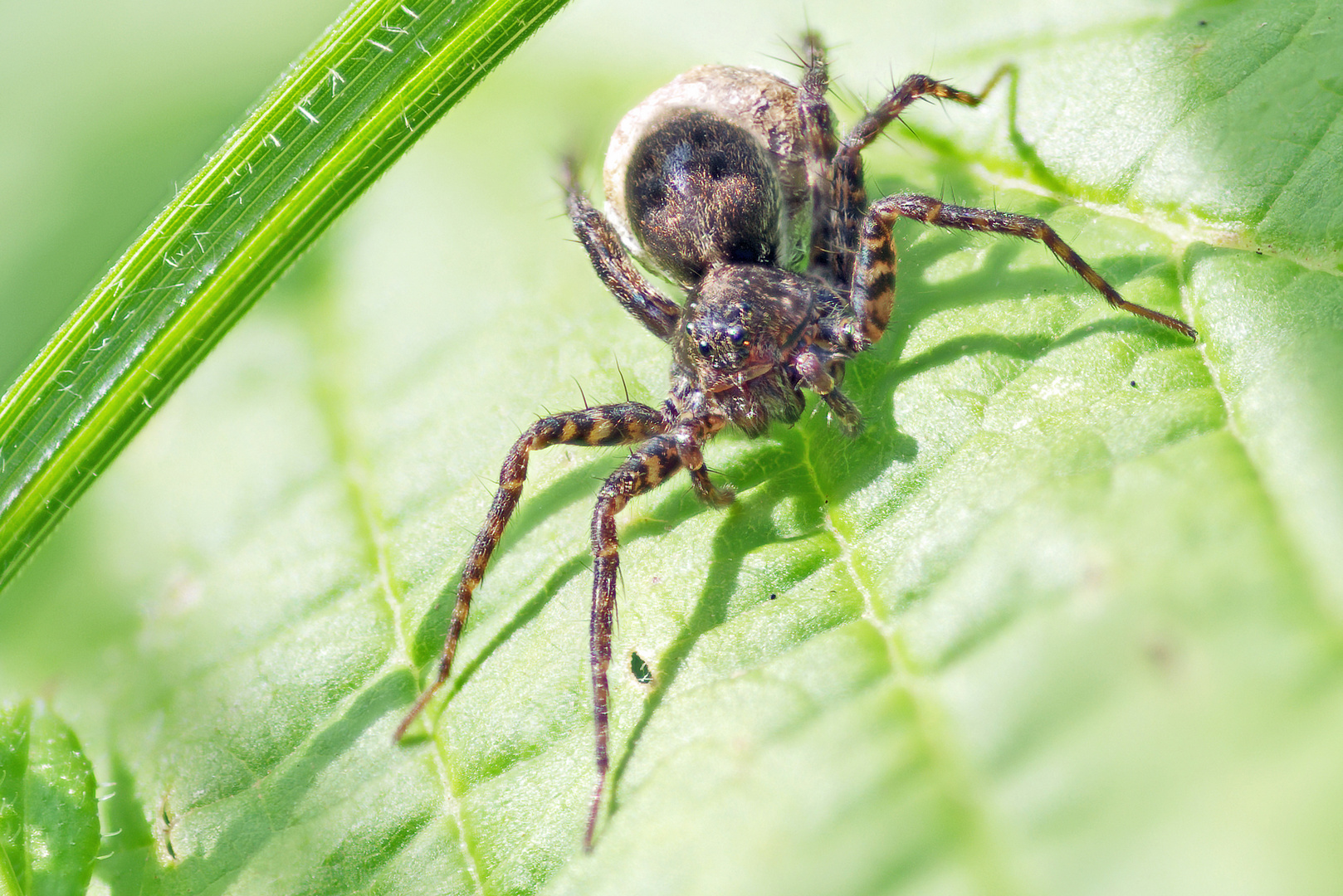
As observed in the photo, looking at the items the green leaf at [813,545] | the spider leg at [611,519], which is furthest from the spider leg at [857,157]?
the spider leg at [611,519]

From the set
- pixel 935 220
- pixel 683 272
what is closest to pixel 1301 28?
pixel 935 220

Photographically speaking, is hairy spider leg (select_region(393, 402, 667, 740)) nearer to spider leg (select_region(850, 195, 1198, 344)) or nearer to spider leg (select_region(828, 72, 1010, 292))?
spider leg (select_region(850, 195, 1198, 344))

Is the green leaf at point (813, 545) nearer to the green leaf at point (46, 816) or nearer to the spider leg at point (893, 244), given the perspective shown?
the spider leg at point (893, 244)

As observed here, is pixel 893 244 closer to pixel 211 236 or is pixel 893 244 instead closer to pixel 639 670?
pixel 639 670

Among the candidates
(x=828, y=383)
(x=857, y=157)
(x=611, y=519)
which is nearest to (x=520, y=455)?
(x=611, y=519)

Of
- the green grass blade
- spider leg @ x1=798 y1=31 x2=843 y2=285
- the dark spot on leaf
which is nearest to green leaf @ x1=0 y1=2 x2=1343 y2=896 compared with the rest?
the dark spot on leaf
